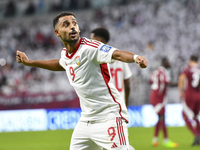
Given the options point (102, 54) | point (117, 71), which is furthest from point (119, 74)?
point (102, 54)

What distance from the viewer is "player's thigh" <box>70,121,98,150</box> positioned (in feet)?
11.2

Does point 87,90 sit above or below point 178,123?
above

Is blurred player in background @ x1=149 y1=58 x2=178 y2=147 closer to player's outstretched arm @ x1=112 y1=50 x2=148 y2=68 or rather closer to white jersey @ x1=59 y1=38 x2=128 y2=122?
white jersey @ x1=59 y1=38 x2=128 y2=122

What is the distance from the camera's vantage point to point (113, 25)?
A: 21.0 m

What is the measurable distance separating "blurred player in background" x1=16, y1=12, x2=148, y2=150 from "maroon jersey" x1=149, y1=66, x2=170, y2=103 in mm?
5820

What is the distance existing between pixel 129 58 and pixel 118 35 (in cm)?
1748

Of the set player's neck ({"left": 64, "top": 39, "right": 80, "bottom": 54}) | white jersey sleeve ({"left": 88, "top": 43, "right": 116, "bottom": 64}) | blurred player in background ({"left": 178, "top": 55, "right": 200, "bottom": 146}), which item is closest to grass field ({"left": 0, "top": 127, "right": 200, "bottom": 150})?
blurred player in background ({"left": 178, "top": 55, "right": 200, "bottom": 146})

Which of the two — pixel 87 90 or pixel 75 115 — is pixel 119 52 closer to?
pixel 87 90

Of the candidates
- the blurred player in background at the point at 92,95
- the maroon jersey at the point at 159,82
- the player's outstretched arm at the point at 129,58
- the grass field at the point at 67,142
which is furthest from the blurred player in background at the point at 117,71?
the maroon jersey at the point at 159,82

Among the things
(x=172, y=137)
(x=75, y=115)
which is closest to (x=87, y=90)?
(x=172, y=137)

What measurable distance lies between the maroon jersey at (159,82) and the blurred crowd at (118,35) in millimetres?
4299

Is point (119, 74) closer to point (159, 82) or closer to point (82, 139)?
point (82, 139)

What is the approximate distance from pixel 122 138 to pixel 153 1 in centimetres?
1874

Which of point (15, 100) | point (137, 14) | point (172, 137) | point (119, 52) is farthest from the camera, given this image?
point (137, 14)
